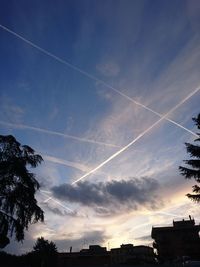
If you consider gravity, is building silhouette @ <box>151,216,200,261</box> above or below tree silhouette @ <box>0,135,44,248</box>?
above

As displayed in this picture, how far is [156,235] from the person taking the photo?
3346 inches

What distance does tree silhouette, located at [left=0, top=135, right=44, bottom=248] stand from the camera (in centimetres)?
2238

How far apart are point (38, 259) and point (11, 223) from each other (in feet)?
74.2

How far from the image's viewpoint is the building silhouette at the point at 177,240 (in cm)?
7594

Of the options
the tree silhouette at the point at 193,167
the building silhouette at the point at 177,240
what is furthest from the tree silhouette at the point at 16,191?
the building silhouette at the point at 177,240

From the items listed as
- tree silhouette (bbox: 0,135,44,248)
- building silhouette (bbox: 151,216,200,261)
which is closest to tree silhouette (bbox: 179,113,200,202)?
tree silhouette (bbox: 0,135,44,248)

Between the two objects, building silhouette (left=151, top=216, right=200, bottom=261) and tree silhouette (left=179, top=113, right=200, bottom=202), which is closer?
tree silhouette (left=179, top=113, right=200, bottom=202)

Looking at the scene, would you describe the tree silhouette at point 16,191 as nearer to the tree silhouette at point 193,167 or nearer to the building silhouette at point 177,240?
the tree silhouette at point 193,167

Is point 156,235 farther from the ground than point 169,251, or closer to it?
farther from the ground

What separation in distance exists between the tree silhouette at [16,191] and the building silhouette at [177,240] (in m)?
61.3

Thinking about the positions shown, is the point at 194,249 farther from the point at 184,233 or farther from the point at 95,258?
the point at 95,258

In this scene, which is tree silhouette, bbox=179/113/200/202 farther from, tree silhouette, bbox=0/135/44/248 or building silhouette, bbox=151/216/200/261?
building silhouette, bbox=151/216/200/261

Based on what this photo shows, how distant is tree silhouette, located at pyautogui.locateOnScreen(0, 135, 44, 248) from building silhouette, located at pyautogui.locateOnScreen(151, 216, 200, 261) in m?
61.3

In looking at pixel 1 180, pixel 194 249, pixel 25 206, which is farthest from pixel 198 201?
pixel 194 249
